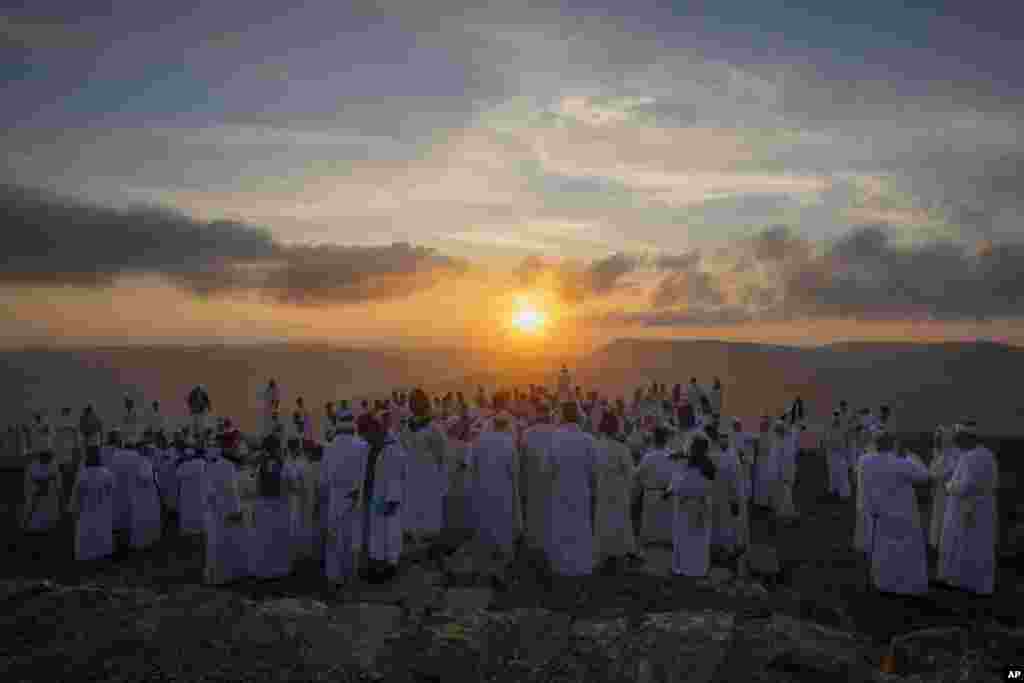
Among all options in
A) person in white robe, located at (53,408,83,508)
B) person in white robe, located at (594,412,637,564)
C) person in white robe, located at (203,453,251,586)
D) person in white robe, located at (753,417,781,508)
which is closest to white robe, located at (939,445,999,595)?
person in white robe, located at (594,412,637,564)

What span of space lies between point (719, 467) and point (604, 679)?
6358 millimetres

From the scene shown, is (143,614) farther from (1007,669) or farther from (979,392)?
(979,392)

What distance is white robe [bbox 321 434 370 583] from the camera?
10.9m

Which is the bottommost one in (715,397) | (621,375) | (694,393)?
(621,375)

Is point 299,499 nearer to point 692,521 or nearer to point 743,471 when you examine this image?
point 692,521

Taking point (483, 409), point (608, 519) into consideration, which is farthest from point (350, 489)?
point (483, 409)

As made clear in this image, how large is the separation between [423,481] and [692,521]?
Result: 505 cm

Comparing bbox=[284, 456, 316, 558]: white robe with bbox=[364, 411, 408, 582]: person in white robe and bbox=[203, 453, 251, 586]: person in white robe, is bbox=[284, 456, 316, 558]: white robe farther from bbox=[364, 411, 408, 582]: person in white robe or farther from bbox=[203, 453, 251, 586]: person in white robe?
bbox=[364, 411, 408, 582]: person in white robe

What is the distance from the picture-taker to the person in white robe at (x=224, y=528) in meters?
11.2

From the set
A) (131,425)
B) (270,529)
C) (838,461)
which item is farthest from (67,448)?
(838,461)

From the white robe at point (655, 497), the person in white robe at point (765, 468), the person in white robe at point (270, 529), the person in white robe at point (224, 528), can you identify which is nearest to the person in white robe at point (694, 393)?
the person in white robe at point (765, 468)

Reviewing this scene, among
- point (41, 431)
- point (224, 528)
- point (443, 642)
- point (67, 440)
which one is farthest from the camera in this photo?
point (67, 440)

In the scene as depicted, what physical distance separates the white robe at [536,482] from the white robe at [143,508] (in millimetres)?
7040

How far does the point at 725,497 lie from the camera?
12.9 meters
